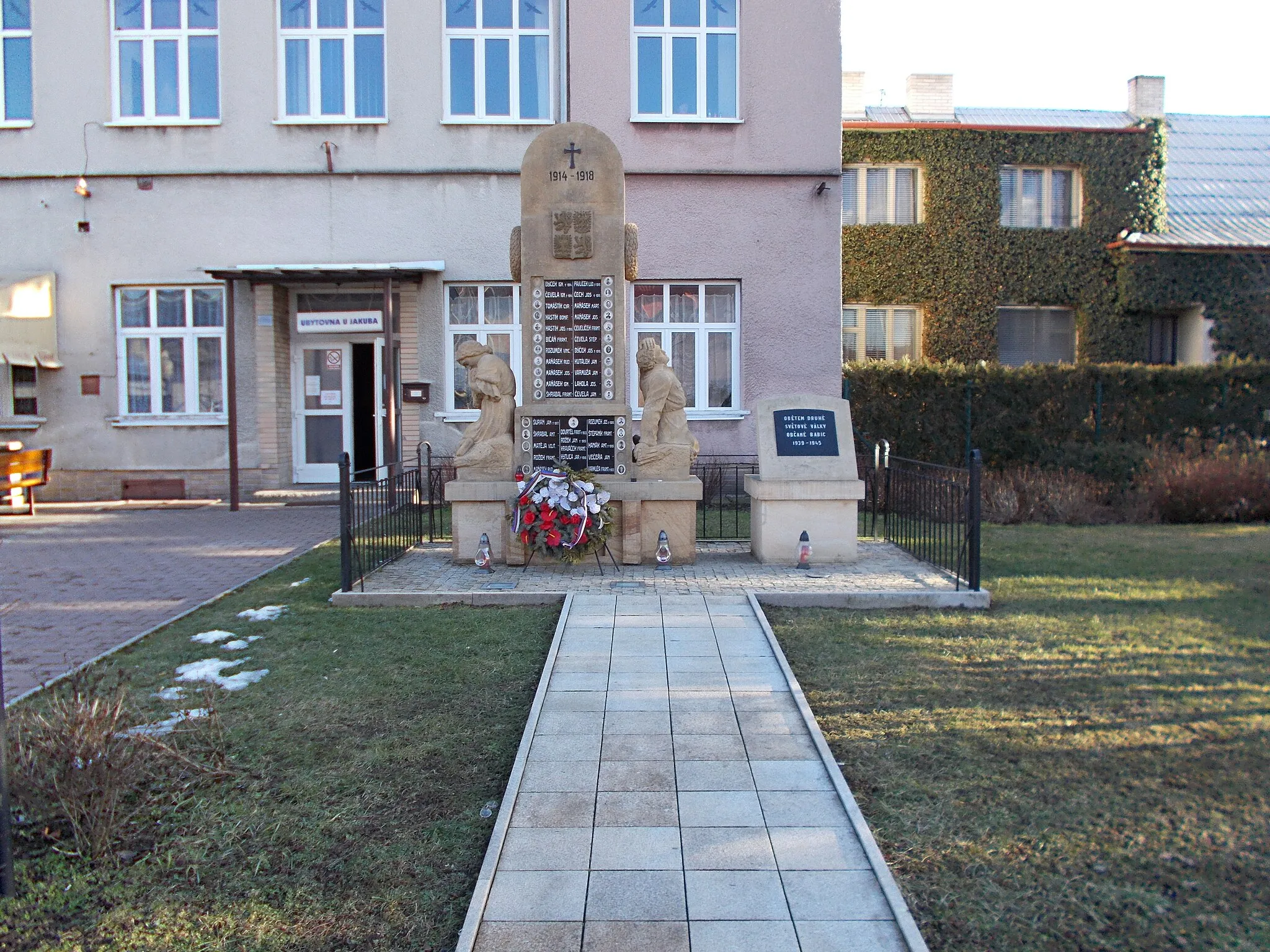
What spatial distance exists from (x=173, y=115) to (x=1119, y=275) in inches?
792

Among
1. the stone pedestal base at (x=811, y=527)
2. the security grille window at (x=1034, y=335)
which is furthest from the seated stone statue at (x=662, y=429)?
the security grille window at (x=1034, y=335)

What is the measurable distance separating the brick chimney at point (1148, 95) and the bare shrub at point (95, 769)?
91.5 feet

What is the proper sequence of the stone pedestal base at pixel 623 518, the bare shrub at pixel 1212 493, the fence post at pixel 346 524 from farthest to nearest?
1. the bare shrub at pixel 1212 493
2. the stone pedestal base at pixel 623 518
3. the fence post at pixel 346 524

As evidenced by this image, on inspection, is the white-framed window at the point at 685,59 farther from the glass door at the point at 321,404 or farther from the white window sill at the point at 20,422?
the white window sill at the point at 20,422

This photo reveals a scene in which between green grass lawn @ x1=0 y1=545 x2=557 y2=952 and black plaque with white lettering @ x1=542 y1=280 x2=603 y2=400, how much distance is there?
3.41 metres

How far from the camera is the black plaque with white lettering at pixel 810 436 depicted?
31.4ft

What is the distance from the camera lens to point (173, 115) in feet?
51.7

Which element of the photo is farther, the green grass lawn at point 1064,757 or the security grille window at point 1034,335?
the security grille window at point 1034,335

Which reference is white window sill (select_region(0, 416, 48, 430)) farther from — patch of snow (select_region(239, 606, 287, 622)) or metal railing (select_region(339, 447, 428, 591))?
patch of snow (select_region(239, 606, 287, 622))

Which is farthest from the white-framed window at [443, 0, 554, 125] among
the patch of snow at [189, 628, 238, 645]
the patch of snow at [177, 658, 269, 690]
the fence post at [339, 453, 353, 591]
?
the patch of snow at [177, 658, 269, 690]

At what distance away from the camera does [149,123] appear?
611 inches

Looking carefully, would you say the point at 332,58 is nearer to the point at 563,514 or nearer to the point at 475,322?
the point at 475,322

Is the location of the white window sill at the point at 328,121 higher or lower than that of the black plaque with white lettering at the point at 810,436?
higher

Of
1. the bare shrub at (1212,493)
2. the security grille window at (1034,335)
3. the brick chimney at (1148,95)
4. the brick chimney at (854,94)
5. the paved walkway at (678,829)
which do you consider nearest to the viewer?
the paved walkway at (678,829)
